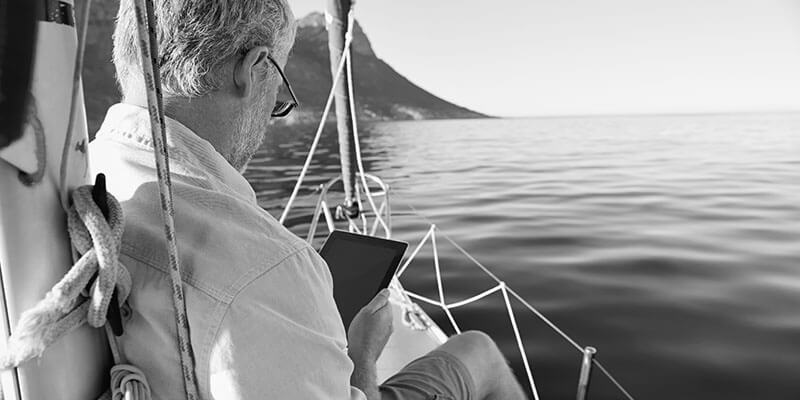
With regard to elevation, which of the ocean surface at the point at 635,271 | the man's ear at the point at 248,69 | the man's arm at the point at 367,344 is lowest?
the ocean surface at the point at 635,271

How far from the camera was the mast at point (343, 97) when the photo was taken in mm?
2014

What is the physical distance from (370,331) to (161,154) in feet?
1.49

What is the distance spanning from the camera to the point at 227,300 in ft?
1.55

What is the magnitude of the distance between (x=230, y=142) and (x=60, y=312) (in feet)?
0.96

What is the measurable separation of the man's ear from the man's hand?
0.36 meters

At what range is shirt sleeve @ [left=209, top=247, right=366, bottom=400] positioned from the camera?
0.47 m

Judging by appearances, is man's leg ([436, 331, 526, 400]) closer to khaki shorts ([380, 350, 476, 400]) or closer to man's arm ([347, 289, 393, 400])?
khaki shorts ([380, 350, 476, 400])

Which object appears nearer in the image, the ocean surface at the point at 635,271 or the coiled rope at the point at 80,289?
the coiled rope at the point at 80,289

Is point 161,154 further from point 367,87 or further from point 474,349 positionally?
point 367,87

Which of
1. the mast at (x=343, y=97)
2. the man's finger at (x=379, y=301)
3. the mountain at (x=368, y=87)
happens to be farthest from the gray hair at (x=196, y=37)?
the mountain at (x=368, y=87)

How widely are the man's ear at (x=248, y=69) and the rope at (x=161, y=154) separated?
0.18 meters

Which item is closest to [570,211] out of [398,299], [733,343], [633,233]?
[633,233]

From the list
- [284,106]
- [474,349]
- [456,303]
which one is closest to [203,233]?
[284,106]

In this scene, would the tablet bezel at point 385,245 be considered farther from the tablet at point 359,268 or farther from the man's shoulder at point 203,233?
the man's shoulder at point 203,233
